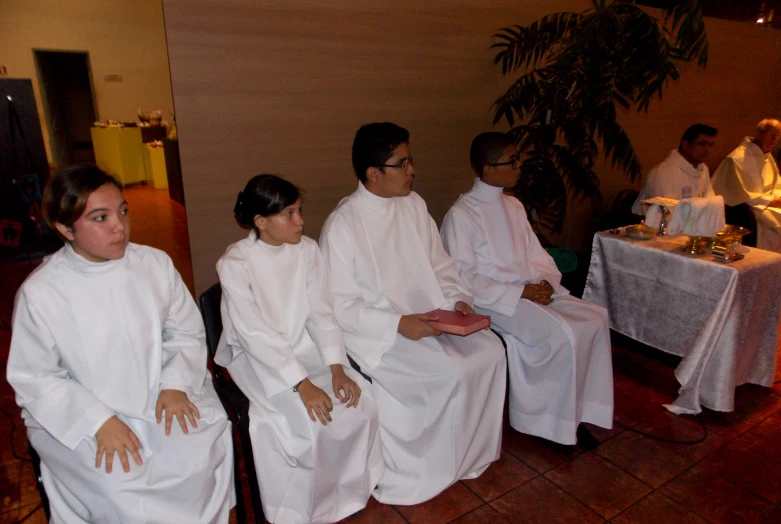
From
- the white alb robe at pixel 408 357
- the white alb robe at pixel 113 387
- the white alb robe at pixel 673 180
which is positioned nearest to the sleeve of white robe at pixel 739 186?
the white alb robe at pixel 673 180

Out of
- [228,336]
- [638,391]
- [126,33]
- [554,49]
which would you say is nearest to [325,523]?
[228,336]

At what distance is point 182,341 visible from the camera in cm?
195

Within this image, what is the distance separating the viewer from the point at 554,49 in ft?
14.6

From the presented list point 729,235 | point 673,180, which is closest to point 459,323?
point 729,235

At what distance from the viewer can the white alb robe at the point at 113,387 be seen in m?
1.61

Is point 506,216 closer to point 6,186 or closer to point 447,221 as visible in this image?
point 447,221

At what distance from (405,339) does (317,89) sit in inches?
73.7

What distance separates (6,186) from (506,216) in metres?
5.88

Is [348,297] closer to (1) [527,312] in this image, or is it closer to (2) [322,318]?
(2) [322,318]

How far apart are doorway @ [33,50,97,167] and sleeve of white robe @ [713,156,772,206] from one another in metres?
11.3

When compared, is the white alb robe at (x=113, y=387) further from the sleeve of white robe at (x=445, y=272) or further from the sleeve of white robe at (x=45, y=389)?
the sleeve of white robe at (x=445, y=272)

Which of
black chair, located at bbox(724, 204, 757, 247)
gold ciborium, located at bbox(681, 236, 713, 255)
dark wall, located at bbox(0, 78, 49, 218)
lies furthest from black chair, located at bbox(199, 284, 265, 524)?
dark wall, located at bbox(0, 78, 49, 218)

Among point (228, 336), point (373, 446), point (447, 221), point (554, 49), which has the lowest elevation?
point (373, 446)

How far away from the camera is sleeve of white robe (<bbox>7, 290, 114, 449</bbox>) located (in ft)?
5.29
